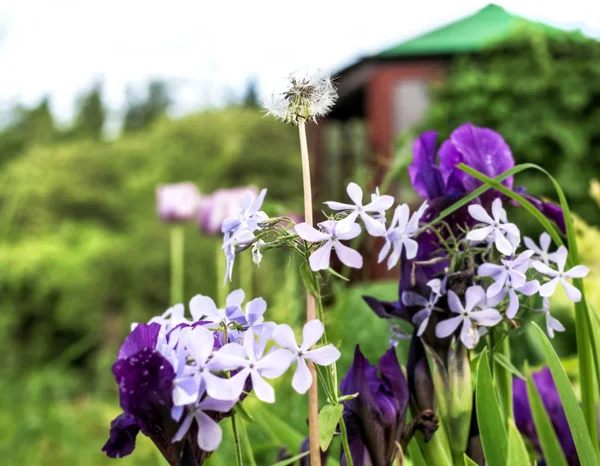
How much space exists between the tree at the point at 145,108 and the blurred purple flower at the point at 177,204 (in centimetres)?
535

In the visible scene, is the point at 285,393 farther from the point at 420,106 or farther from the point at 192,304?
the point at 420,106

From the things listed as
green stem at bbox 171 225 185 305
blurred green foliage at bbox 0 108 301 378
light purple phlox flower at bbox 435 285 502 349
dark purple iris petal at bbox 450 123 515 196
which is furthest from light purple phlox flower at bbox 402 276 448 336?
blurred green foliage at bbox 0 108 301 378

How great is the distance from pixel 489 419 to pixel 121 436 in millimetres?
232

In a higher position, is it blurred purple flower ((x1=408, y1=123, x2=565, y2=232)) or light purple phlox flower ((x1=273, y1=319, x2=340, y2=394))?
blurred purple flower ((x1=408, y1=123, x2=565, y2=232))

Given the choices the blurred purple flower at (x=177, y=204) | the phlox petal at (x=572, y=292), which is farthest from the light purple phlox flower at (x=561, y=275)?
the blurred purple flower at (x=177, y=204)

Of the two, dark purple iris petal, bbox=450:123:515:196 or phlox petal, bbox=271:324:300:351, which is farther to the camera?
dark purple iris petal, bbox=450:123:515:196

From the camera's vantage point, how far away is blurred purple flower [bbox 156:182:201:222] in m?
2.12

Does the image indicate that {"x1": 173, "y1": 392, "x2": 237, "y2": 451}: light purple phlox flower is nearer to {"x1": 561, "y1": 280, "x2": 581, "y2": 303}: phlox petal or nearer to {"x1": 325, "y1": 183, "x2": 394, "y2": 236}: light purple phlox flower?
{"x1": 325, "y1": 183, "x2": 394, "y2": 236}: light purple phlox flower

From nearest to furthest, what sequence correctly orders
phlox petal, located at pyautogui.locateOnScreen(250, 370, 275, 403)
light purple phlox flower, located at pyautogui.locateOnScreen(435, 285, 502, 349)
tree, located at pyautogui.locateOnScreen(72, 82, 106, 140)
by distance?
phlox petal, located at pyautogui.locateOnScreen(250, 370, 275, 403)
light purple phlox flower, located at pyautogui.locateOnScreen(435, 285, 502, 349)
tree, located at pyautogui.locateOnScreen(72, 82, 106, 140)

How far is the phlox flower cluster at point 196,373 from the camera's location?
33 centimetres

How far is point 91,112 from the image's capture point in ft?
24.6

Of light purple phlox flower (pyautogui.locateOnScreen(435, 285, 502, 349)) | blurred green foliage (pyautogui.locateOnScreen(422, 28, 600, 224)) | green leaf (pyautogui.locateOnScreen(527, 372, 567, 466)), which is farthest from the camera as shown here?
blurred green foliage (pyautogui.locateOnScreen(422, 28, 600, 224))

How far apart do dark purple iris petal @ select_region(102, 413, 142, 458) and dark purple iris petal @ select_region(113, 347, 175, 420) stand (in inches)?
0.8

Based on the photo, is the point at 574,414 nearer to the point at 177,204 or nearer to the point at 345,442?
the point at 345,442
